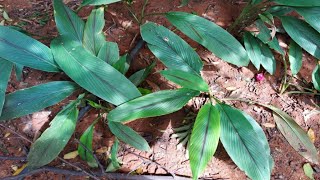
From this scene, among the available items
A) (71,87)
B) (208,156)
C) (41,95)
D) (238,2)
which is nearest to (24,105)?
(41,95)

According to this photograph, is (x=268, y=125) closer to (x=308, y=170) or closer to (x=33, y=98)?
(x=308, y=170)

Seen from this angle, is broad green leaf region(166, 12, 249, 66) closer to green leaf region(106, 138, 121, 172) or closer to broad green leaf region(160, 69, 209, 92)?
broad green leaf region(160, 69, 209, 92)

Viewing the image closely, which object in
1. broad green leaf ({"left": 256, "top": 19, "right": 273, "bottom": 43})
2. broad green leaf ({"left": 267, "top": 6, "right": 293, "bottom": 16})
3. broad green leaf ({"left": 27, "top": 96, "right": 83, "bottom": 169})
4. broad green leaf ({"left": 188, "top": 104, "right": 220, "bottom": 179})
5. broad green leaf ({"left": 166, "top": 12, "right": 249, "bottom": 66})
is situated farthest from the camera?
broad green leaf ({"left": 267, "top": 6, "right": 293, "bottom": 16})

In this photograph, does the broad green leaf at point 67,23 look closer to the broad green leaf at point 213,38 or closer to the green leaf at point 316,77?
the broad green leaf at point 213,38

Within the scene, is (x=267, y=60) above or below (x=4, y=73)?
below

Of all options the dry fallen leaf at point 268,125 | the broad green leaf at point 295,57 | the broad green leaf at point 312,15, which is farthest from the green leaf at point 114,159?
the broad green leaf at point 312,15

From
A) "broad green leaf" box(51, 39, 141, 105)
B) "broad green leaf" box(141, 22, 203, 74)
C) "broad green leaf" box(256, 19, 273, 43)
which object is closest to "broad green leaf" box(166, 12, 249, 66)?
"broad green leaf" box(141, 22, 203, 74)

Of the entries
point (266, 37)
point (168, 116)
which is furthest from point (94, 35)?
point (266, 37)

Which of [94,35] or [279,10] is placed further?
[279,10]
